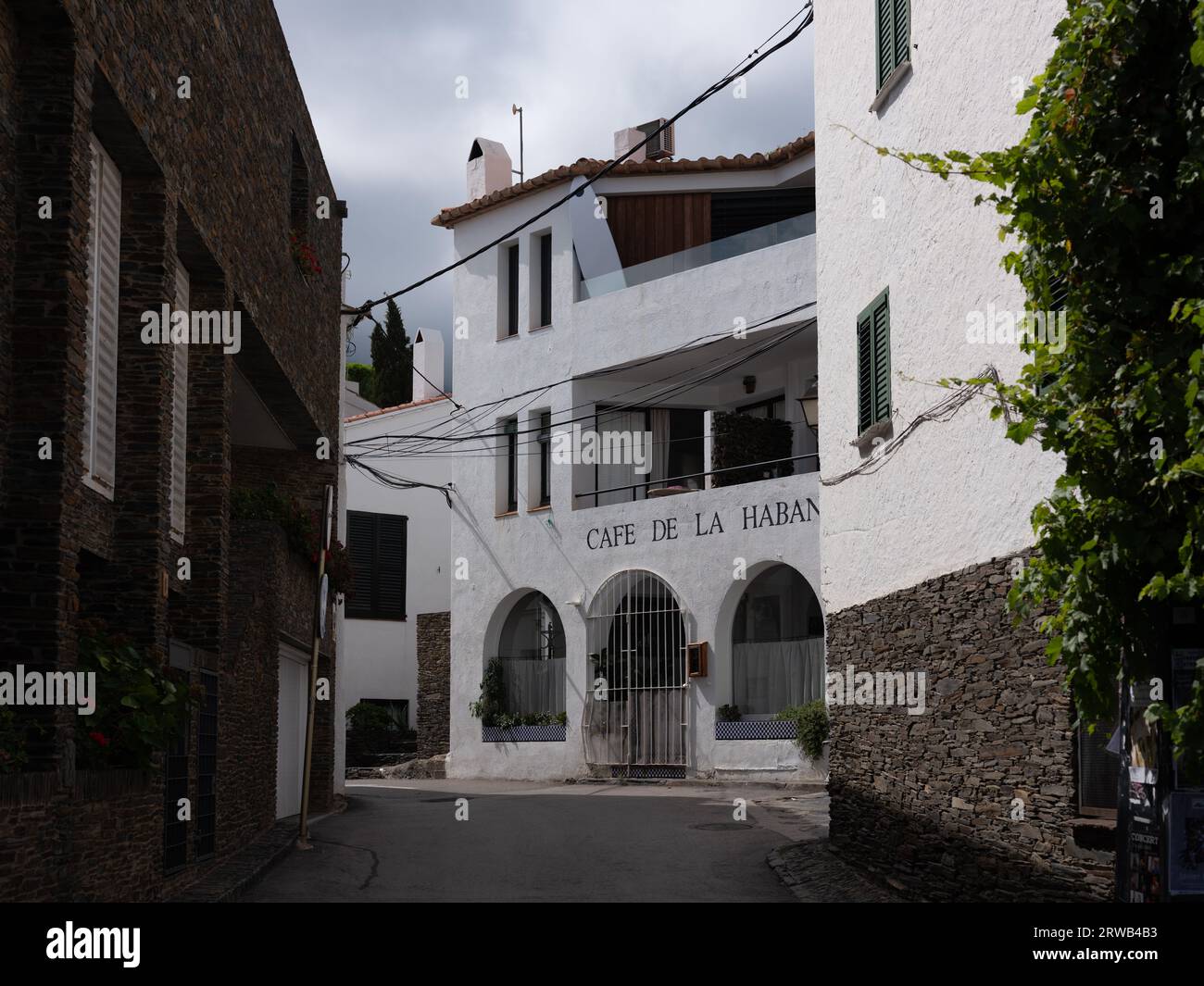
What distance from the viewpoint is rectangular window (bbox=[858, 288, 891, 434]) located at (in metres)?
13.4

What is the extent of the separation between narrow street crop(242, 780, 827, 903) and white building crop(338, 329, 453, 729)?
1239cm

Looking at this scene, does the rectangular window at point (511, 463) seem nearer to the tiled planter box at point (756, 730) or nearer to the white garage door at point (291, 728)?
the tiled planter box at point (756, 730)

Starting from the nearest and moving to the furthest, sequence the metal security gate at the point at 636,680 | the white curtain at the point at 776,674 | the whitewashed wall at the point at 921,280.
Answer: the whitewashed wall at the point at 921,280, the white curtain at the point at 776,674, the metal security gate at the point at 636,680

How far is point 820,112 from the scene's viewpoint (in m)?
16.0

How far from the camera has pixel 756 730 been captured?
24.2 m

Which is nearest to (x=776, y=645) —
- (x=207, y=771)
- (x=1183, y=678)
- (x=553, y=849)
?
(x=553, y=849)

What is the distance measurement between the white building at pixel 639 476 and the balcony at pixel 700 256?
39mm

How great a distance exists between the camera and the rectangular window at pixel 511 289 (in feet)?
98.2

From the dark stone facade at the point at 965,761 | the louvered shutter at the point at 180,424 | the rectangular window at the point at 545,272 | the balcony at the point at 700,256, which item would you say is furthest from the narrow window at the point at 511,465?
the louvered shutter at the point at 180,424

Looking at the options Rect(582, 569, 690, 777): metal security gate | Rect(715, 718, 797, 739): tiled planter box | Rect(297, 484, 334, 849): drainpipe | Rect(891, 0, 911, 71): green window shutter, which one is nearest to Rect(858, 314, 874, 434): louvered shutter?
Rect(891, 0, 911, 71): green window shutter

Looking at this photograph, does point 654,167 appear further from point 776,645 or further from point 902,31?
point 902,31
